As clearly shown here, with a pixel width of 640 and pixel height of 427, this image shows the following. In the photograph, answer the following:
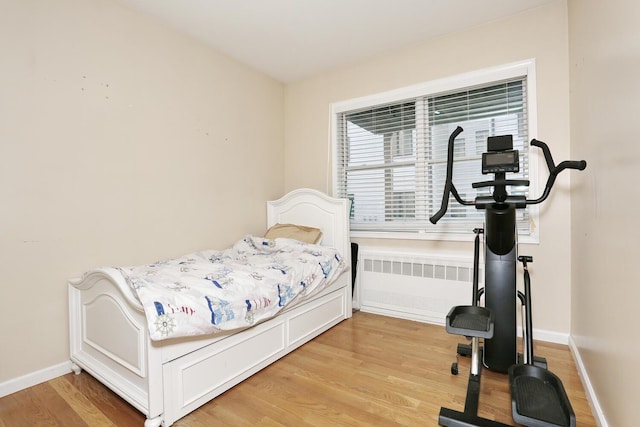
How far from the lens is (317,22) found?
2.69 metres

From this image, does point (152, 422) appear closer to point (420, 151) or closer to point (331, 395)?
point (331, 395)

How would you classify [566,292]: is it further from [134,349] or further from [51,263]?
[51,263]

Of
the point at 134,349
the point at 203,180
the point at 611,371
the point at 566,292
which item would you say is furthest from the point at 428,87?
the point at 134,349

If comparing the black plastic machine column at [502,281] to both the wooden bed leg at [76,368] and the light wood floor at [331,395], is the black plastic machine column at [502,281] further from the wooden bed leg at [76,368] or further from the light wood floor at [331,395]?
the wooden bed leg at [76,368]

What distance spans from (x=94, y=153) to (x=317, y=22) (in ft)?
6.64

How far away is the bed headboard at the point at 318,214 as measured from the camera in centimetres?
315

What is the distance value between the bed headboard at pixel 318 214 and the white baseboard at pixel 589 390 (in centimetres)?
182

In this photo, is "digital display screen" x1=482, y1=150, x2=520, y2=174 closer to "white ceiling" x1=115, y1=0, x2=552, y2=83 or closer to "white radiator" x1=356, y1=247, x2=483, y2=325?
"white radiator" x1=356, y1=247, x2=483, y2=325

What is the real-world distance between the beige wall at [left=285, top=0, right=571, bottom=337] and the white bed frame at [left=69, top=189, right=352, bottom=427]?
1.61 metres

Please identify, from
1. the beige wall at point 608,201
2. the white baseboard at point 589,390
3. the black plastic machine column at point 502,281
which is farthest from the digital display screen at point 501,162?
the white baseboard at point 589,390

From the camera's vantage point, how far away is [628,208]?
47.9 inches

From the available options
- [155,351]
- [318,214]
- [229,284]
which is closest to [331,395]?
[229,284]

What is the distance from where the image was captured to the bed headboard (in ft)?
10.3

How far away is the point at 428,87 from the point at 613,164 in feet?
6.13
